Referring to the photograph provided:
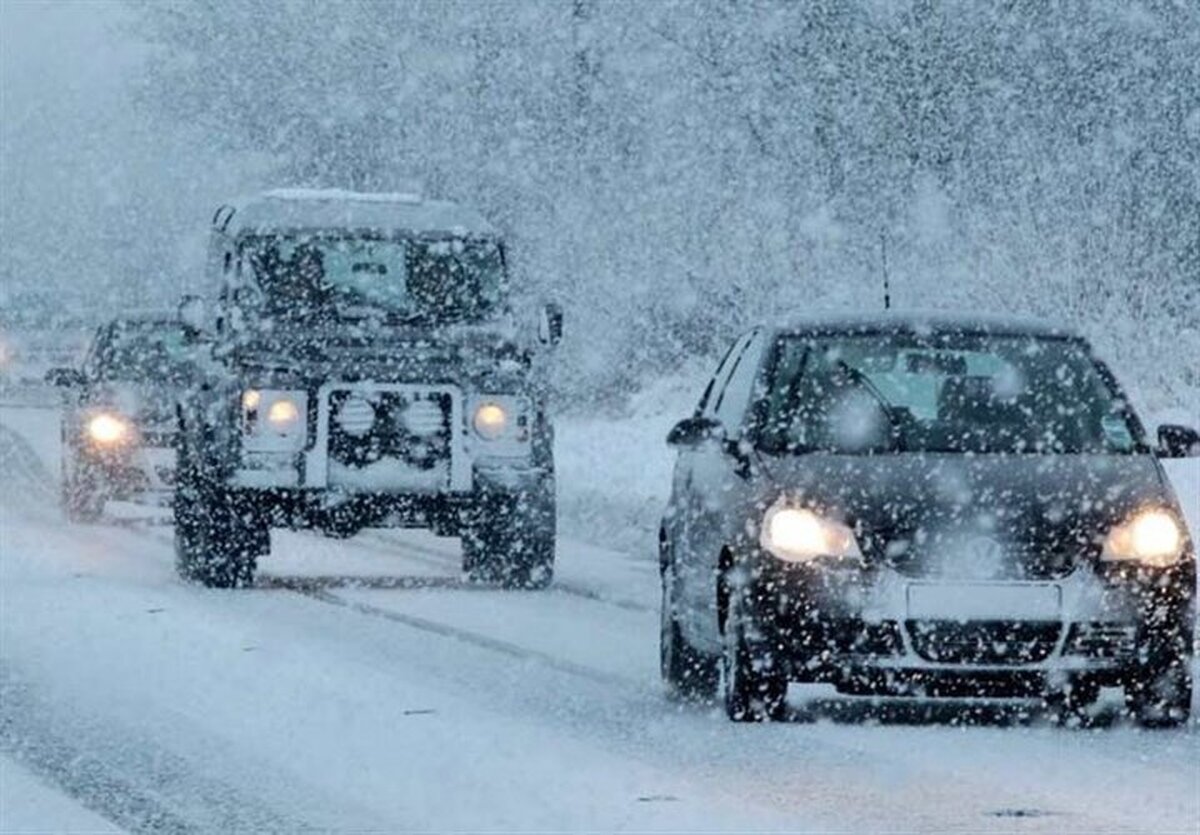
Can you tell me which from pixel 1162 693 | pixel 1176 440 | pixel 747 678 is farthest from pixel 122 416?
pixel 1162 693

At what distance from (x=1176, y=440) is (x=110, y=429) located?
13223mm

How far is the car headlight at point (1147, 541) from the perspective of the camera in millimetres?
12156

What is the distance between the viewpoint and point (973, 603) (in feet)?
39.2

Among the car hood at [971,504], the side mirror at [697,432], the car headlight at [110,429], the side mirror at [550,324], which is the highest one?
the side mirror at [550,324]

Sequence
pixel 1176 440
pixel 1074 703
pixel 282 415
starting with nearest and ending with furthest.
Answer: pixel 1074 703 → pixel 1176 440 → pixel 282 415

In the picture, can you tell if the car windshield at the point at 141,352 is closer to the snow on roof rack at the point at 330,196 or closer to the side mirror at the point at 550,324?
the snow on roof rack at the point at 330,196

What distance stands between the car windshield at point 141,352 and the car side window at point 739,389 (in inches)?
483

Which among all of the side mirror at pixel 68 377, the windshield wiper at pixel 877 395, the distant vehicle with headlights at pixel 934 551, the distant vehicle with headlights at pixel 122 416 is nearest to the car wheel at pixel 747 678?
the distant vehicle with headlights at pixel 934 551

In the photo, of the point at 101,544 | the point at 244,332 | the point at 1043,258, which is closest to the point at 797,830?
the point at 244,332

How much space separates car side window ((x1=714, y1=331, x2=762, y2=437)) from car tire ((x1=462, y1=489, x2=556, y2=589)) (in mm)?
5828

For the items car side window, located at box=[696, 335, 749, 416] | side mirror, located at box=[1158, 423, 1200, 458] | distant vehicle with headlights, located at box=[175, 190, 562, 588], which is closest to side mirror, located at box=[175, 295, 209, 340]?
distant vehicle with headlights, located at box=[175, 190, 562, 588]

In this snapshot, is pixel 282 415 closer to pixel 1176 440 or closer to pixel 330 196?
pixel 330 196

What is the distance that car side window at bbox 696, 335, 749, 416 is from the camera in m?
14.2

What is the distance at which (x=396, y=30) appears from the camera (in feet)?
152
